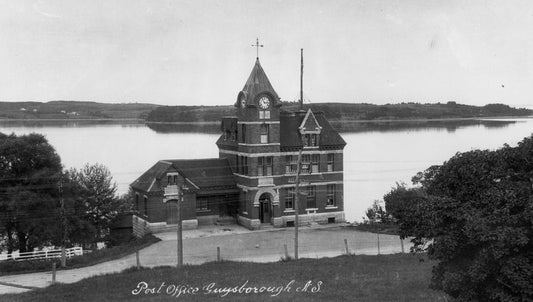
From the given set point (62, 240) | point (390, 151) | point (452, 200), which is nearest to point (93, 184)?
point (62, 240)

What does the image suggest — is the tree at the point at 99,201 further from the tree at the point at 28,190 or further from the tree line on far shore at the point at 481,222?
the tree line on far shore at the point at 481,222

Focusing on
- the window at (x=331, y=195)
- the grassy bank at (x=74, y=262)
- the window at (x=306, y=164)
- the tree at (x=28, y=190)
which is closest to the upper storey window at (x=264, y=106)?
the window at (x=306, y=164)

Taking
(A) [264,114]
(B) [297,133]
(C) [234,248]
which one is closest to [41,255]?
(C) [234,248]

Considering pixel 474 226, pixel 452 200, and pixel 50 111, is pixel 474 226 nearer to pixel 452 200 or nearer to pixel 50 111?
pixel 452 200

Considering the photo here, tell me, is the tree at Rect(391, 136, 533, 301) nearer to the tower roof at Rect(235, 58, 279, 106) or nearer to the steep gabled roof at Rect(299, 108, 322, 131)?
the tower roof at Rect(235, 58, 279, 106)

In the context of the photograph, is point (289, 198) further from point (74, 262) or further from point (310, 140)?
point (74, 262)

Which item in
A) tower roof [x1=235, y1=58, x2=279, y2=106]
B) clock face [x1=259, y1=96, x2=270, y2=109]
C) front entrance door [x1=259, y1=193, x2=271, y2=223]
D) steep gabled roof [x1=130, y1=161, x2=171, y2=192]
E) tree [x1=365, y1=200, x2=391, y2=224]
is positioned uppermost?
tower roof [x1=235, y1=58, x2=279, y2=106]

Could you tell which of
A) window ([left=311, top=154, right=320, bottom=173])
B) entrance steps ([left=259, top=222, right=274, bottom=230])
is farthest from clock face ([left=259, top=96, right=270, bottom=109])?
entrance steps ([left=259, top=222, right=274, bottom=230])
